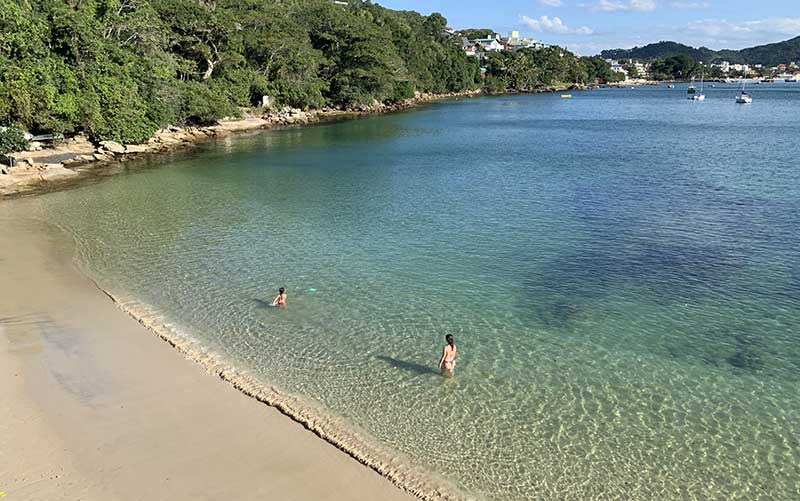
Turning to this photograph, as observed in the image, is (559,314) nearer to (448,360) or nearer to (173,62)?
(448,360)

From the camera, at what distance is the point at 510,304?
1593 centimetres

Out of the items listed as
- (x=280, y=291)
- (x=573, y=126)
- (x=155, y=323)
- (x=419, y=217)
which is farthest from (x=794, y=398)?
(x=573, y=126)

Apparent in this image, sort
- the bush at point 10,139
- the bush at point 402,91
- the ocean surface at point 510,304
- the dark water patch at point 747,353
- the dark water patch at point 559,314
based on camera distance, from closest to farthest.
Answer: the ocean surface at point 510,304, the dark water patch at point 747,353, the dark water patch at point 559,314, the bush at point 10,139, the bush at point 402,91

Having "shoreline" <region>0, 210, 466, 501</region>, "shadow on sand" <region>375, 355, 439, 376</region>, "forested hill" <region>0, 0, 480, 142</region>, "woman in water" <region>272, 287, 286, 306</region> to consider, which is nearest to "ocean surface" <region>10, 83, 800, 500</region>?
"shadow on sand" <region>375, 355, 439, 376</region>

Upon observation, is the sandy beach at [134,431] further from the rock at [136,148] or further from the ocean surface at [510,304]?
the rock at [136,148]

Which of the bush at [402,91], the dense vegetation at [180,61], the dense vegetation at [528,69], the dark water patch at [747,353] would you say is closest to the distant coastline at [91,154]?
the dense vegetation at [180,61]

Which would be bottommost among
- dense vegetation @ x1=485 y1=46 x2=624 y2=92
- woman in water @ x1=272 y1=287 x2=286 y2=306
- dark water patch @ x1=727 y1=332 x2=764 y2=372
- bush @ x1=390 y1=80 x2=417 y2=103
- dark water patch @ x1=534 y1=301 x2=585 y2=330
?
dark water patch @ x1=727 y1=332 x2=764 y2=372

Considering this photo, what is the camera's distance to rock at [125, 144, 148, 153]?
43.9 meters

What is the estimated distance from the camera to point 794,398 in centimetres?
1131

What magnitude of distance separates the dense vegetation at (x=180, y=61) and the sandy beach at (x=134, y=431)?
99.9ft

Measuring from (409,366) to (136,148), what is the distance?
4008 centimetres

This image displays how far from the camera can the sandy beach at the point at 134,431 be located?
8.67 meters

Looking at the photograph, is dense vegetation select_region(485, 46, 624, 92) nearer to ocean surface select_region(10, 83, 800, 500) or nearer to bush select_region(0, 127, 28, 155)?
ocean surface select_region(10, 83, 800, 500)

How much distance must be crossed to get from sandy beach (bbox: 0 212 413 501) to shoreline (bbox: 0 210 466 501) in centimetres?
2
